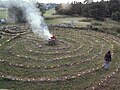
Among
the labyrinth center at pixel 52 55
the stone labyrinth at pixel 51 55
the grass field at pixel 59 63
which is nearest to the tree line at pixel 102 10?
the stone labyrinth at pixel 51 55

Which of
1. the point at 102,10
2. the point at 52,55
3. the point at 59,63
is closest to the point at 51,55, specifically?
the point at 52,55

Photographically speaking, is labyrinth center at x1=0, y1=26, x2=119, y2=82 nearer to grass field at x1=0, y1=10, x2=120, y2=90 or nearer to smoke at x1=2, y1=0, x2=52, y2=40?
grass field at x1=0, y1=10, x2=120, y2=90

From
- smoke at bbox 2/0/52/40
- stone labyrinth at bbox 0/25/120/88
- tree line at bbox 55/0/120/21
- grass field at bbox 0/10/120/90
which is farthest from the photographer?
tree line at bbox 55/0/120/21

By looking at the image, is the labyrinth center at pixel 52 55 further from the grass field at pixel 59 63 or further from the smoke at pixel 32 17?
the smoke at pixel 32 17

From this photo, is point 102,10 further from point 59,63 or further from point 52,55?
point 59,63

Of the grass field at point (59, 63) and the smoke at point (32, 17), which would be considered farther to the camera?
the smoke at point (32, 17)

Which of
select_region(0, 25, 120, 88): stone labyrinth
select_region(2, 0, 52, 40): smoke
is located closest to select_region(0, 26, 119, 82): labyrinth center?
select_region(0, 25, 120, 88): stone labyrinth

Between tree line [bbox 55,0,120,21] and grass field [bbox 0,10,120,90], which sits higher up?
tree line [bbox 55,0,120,21]
